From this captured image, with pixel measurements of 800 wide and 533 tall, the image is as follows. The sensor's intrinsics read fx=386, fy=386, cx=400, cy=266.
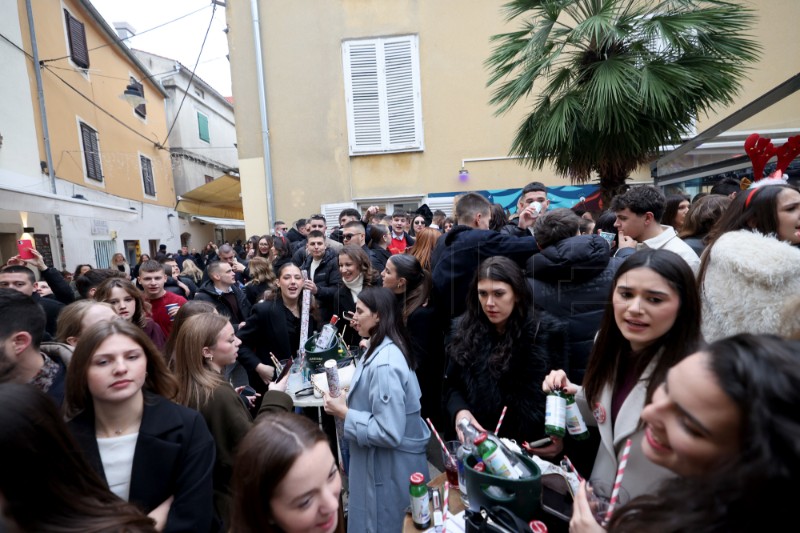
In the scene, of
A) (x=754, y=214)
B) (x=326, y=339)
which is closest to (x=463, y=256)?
(x=326, y=339)

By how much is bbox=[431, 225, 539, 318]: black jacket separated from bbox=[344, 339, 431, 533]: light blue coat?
0.99m

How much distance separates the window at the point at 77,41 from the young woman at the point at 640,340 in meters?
13.2

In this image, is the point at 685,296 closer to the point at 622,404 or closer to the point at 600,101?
the point at 622,404

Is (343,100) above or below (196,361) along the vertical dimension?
above

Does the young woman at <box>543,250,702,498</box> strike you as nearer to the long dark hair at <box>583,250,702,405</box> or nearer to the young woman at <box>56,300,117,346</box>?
the long dark hair at <box>583,250,702,405</box>

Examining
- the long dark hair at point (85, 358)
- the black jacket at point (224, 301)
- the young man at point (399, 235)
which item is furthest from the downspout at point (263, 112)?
the long dark hair at point (85, 358)

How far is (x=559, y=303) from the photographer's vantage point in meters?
2.60

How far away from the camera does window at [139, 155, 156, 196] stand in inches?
531

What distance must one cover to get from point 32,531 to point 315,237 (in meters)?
3.82

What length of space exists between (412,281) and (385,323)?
3.10 feet

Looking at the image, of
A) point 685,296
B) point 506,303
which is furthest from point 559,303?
point 685,296

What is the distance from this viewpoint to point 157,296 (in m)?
4.00

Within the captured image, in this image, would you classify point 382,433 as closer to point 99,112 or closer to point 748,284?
point 748,284

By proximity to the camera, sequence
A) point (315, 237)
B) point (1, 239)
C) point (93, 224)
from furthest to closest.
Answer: point (93, 224), point (1, 239), point (315, 237)
